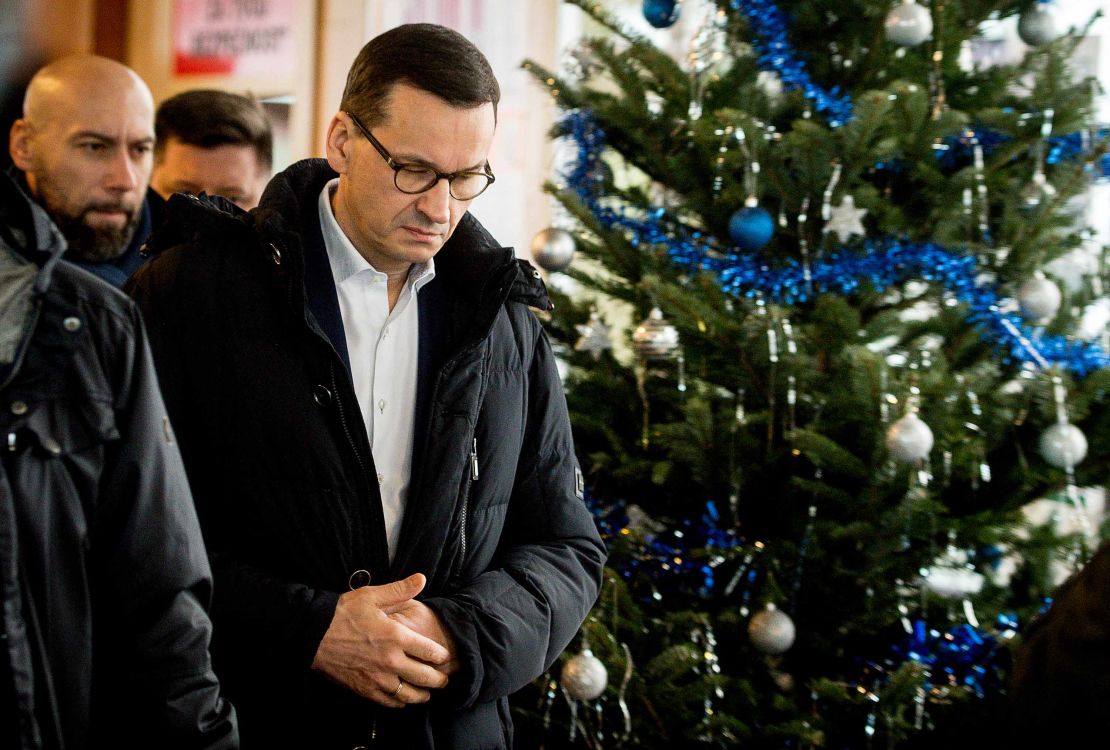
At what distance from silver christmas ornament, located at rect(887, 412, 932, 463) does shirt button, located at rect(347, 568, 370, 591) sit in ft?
3.53

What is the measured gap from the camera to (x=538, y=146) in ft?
13.5

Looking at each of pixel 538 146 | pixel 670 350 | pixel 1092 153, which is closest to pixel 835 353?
pixel 670 350

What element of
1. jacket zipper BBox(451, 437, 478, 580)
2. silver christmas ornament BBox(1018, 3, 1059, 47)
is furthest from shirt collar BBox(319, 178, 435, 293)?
silver christmas ornament BBox(1018, 3, 1059, 47)

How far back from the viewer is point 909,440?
7.06ft

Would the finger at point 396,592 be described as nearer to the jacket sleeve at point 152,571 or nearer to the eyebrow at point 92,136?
the jacket sleeve at point 152,571

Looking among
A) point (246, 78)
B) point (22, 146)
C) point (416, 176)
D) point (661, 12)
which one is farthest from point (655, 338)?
point (246, 78)

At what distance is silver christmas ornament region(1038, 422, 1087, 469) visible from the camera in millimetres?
2334

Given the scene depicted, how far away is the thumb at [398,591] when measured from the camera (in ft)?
4.80

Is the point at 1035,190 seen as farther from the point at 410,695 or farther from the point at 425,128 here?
the point at 410,695

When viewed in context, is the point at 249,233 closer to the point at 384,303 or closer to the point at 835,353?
the point at 384,303

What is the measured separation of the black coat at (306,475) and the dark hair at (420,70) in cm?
17

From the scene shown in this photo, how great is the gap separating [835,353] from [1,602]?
1701 millimetres

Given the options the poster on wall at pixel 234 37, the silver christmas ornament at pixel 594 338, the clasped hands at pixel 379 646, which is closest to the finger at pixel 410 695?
the clasped hands at pixel 379 646

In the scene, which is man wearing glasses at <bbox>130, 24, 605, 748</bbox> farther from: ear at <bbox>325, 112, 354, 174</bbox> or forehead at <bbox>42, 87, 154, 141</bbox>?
forehead at <bbox>42, 87, 154, 141</bbox>
